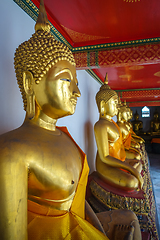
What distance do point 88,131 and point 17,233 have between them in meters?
2.68

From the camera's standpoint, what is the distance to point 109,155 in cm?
234

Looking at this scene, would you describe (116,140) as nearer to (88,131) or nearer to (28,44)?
(88,131)

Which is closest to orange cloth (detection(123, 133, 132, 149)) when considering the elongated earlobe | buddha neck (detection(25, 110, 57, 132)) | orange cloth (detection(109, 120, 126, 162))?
orange cloth (detection(109, 120, 126, 162))

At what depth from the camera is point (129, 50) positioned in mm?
2170

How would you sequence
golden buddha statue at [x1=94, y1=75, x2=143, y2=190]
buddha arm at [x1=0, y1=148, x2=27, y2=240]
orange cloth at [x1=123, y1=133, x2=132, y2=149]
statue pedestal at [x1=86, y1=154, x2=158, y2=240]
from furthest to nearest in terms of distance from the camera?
orange cloth at [x1=123, y1=133, x2=132, y2=149] → golden buddha statue at [x1=94, y1=75, x2=143, y2=190] → statue pedestal at [x1=86, y1=154, x2=158, y2=240] → buddha arm at [x1=0, y1=148, x2=27, y2=240]

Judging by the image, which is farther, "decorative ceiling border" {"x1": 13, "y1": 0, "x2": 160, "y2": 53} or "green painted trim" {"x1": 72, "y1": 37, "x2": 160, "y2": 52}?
"green painted trim" {"x1": 72, "y1": 37, "x2": 160, "y2": 52}

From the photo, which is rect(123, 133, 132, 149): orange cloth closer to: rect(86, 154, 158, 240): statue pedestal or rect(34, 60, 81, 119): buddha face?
rect(86, 154, 158, 240): statue pedestal

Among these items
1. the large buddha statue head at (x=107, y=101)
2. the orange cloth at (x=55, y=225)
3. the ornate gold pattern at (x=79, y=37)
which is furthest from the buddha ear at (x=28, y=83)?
the large buddha statue head at (x=107, y=101)

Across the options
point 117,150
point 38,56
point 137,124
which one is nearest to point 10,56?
point 38,56

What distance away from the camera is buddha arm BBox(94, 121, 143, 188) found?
7.20 feet

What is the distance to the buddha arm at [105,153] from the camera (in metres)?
2.20

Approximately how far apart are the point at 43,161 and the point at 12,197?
198 millimetres

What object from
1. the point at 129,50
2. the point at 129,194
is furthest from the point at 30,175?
the point at 129,50

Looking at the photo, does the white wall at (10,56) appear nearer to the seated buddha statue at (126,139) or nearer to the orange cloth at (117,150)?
the orange cloth at (117,150)
